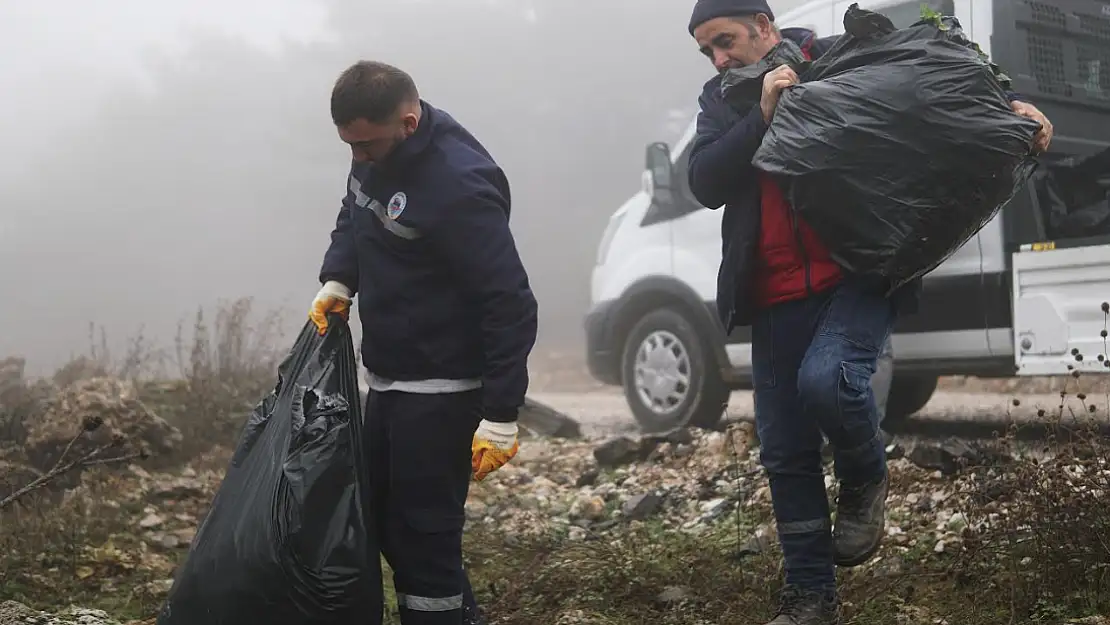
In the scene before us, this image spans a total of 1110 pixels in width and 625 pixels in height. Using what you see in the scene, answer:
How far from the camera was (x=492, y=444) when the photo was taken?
267 centimetres

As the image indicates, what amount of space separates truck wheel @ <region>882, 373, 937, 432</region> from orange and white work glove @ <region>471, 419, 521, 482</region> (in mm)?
4387

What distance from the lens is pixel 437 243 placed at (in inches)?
106

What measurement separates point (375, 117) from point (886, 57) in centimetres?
118

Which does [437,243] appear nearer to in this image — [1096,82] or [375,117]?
[375,117]

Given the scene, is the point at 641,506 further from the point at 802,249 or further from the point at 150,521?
the point at 802,249

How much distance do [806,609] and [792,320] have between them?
2.27ft

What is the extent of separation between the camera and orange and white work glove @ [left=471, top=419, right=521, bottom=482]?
8.76ft

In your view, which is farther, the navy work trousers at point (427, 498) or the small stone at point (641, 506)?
the small stone at point (641, 506)

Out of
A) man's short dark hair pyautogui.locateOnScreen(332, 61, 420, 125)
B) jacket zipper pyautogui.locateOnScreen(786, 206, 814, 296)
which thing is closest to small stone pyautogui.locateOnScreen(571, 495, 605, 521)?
jacket zipper pyautogui.locateOnScreen(786, 206, 814, 296)

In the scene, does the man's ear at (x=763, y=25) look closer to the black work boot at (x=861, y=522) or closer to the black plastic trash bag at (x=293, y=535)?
the black work boot at (x=861, y=522)

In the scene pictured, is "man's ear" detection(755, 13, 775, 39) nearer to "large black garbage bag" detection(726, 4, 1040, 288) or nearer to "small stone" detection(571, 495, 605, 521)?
"large black garbage bag" detection(726, 4, 1040, 288)

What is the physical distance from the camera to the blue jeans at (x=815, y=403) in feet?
8.54

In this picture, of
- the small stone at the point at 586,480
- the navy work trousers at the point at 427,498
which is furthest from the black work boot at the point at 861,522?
the small stone at the point at 586,480

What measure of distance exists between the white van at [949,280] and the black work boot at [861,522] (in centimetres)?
155
